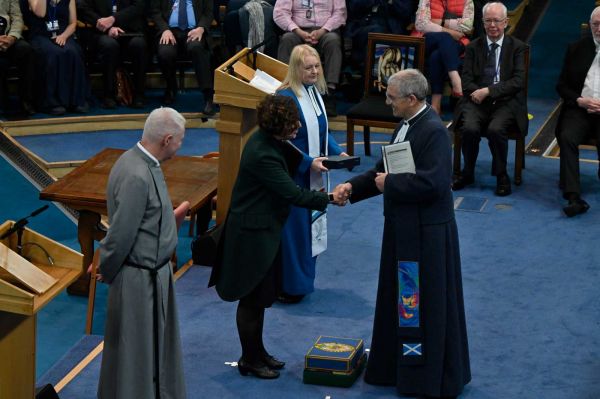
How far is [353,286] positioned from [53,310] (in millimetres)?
1960

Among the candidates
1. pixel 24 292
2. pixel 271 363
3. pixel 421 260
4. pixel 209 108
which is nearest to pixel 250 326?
pixel 271 363

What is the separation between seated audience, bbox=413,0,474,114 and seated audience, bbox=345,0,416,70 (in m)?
0.44

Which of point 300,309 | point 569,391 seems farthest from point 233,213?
point 569,391

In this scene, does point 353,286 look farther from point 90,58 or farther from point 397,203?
point 90,58

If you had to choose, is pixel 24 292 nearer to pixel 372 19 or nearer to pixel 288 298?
pixel 288 298

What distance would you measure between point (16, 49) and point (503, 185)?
4743 millimetres

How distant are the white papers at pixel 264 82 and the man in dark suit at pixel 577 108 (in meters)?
2.39

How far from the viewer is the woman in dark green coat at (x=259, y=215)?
5.29 m

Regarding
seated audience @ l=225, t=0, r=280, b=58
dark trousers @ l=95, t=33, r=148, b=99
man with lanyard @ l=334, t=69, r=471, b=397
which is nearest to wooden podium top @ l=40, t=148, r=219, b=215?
man with lanyard @ l=334, t=69, r=471, b=397

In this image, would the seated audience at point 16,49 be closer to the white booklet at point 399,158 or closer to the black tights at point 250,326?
the black tights at point 250,326

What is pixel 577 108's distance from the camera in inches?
330

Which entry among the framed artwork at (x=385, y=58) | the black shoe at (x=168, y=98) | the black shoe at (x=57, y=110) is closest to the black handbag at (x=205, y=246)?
the framed artwork at (x=385, y=58)

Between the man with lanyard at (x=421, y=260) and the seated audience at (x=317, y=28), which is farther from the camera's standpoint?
the seated audience at (x=317, y=28)

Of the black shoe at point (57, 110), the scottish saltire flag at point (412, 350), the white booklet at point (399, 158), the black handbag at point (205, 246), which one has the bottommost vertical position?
the scottish saltire flag at point (412, 350)
